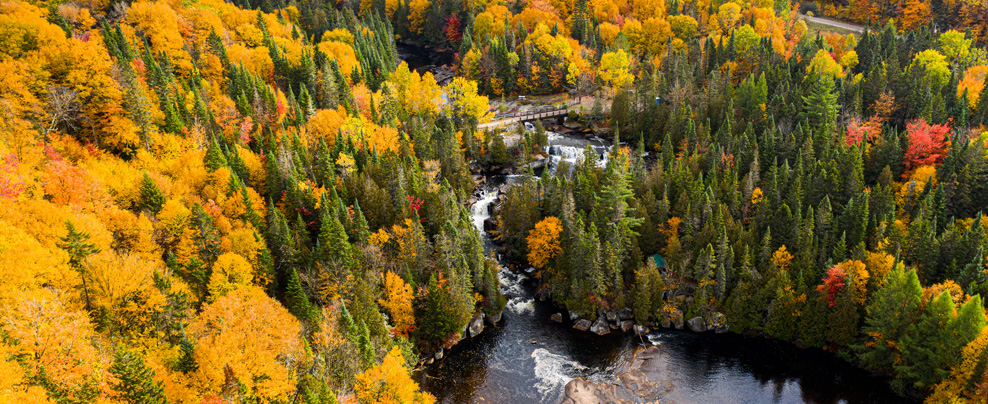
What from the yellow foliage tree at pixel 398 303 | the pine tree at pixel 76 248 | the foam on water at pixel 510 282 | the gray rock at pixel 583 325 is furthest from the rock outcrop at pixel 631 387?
the pine tree at pixel 76 248

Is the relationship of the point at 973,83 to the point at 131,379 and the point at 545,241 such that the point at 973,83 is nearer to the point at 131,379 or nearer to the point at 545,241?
the point at 545,241

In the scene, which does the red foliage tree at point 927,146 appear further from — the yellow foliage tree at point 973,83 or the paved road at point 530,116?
the paved road at point 530,116

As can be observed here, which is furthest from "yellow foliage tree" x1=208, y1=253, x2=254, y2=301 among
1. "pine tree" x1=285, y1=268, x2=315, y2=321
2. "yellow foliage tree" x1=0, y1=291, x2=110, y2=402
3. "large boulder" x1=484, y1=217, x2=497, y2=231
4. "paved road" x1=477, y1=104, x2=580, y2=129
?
"paved road" x1=477, y1=104, x2=580, y2=129

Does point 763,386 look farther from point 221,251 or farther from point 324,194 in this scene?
point 221,251

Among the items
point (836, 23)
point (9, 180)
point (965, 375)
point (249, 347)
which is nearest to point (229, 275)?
point (249, 347)

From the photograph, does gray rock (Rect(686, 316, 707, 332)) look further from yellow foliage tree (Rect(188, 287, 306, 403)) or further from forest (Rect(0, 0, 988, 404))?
yellow foliage tree (Rect(188, 287, 306, 403))
